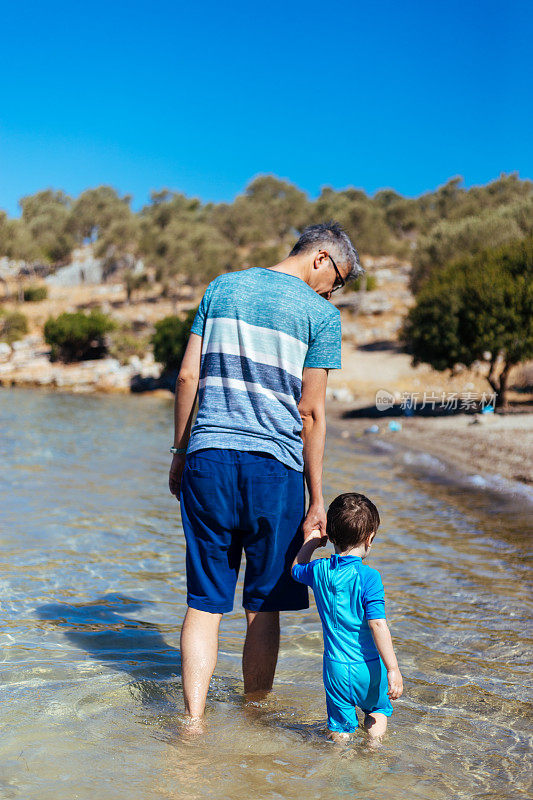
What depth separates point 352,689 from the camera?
3104 millimetres

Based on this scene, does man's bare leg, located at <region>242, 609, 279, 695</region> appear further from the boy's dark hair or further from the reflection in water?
the boy's dark hair

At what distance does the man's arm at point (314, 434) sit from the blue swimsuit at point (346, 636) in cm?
18

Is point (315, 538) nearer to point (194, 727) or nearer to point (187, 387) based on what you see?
point (187, 387)

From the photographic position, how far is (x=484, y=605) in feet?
19.1

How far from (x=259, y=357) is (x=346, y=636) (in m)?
1.26

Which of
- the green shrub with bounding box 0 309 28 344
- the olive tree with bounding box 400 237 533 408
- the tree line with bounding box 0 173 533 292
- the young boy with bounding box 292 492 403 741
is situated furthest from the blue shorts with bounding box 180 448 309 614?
the green shrub with bounding box 0 309 28 344

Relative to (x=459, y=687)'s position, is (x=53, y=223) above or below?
above

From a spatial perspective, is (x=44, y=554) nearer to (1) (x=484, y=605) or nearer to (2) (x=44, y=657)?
(2) (x=44, y=657)

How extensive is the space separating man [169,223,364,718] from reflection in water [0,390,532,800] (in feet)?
1.33

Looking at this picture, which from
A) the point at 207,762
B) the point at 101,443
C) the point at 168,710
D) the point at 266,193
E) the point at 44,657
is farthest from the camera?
the point at 266,193

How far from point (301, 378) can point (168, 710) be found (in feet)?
6.06

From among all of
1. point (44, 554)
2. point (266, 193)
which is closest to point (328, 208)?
point (266, 193)

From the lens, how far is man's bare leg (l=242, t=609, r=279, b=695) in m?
3.32

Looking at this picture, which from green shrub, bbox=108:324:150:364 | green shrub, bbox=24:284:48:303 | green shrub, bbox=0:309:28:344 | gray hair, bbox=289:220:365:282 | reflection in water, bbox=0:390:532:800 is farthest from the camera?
green shrub, bbox=24:284:48:303
